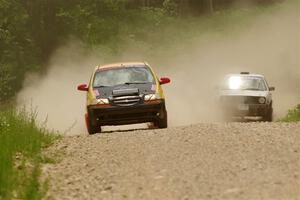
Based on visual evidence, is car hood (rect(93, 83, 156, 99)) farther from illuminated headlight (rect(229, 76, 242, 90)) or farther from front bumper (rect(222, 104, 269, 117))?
illuminated headlight (rect(229, 76, 242, 90))

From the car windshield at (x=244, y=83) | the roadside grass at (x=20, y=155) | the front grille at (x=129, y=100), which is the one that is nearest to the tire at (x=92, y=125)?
the front grille at (x=129, y=100)

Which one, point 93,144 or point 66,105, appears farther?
point 66,105

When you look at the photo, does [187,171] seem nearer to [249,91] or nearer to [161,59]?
[249,91]

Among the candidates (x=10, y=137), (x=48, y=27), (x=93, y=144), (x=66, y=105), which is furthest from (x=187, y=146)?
(x=48, y=27)

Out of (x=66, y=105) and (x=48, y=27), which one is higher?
(x=48, y=27)

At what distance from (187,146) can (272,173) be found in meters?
2.97

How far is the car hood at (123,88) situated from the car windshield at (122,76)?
1.15 ft

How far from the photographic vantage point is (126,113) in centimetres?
1758

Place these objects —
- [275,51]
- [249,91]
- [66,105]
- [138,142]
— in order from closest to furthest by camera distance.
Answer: [138,142] < [249,91] < [66,105] < [275,51]

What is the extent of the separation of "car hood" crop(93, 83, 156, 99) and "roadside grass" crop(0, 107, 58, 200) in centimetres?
226

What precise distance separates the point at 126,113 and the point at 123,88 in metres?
0.65

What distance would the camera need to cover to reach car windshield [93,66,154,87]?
18641mm

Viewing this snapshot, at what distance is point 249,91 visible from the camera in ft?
78.8

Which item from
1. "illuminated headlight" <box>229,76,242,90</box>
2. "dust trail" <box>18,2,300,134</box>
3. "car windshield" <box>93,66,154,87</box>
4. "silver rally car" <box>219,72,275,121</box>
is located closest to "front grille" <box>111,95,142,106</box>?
"car windshield" <box>93,66,154,87</box>
